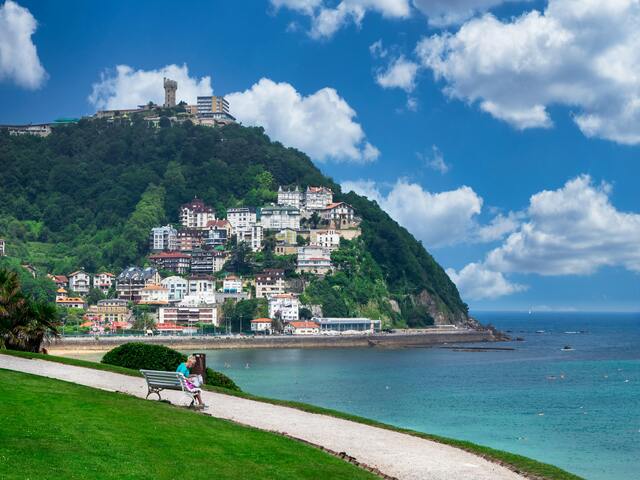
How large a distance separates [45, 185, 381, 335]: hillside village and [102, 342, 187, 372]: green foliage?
316 ft

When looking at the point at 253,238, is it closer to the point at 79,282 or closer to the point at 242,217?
the point at 242,217

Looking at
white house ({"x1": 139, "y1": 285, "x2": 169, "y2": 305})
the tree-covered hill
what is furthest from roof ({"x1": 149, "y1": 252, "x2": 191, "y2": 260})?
white house ({"x1": 139, "y1": 285, "x2": 169, "y2": 305})

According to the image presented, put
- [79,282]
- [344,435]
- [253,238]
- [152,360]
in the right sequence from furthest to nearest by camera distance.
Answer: [253,238] < [79,282] < [152,360] < [344,435]

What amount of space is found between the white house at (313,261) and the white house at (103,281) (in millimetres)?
31507

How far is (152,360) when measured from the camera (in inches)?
992

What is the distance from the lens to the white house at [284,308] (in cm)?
12862

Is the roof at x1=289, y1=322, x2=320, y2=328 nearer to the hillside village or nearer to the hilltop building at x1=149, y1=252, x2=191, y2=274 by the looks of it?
the hillside village

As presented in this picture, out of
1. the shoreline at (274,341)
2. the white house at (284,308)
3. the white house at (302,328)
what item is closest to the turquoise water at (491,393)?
the shoreline at (274,341)

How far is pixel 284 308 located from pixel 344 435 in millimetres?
113857

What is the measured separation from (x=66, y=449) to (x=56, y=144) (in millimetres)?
187616

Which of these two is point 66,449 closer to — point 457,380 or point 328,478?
point 328,478

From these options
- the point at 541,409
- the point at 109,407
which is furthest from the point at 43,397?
the point at 541,409

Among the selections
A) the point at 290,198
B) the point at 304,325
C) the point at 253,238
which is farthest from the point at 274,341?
the point at 290,198

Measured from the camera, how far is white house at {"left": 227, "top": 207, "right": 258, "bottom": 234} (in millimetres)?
160125
